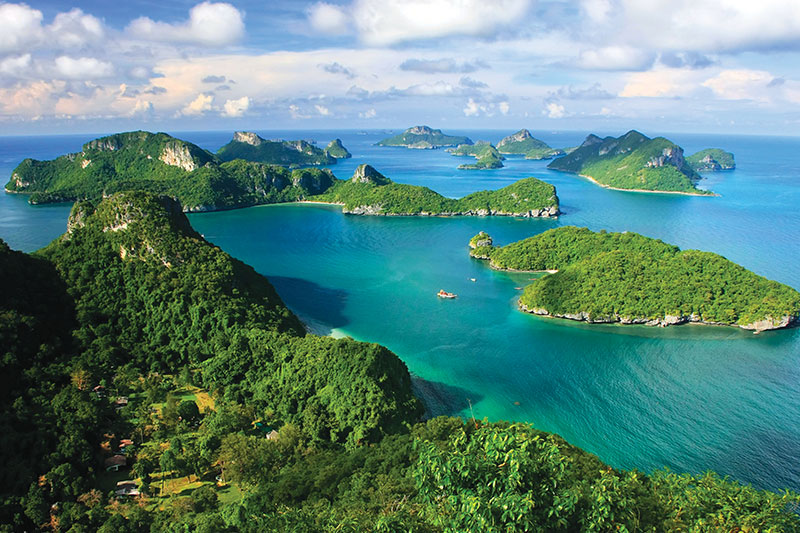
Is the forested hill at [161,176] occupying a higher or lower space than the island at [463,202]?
higher

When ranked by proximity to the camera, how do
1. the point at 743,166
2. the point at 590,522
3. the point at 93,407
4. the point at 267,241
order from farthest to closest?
the point at 743,166, the point at 267,241, the point at 93,407, the point at 590,522

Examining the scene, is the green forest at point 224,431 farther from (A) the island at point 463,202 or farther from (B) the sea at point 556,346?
(A) the island at point 463,202

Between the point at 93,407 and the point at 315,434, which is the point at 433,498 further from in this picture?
the point at 93,407

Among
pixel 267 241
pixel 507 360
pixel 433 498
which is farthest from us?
pixel 267 241

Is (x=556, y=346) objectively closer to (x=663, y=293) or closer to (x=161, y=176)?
(x=663, y=293)

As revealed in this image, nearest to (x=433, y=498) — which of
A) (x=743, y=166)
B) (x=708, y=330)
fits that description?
(x=708, y=330)

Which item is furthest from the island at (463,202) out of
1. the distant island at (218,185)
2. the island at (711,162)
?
the island at (711,162)

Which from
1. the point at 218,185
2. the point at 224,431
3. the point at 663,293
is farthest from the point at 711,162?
the point at 224,431
